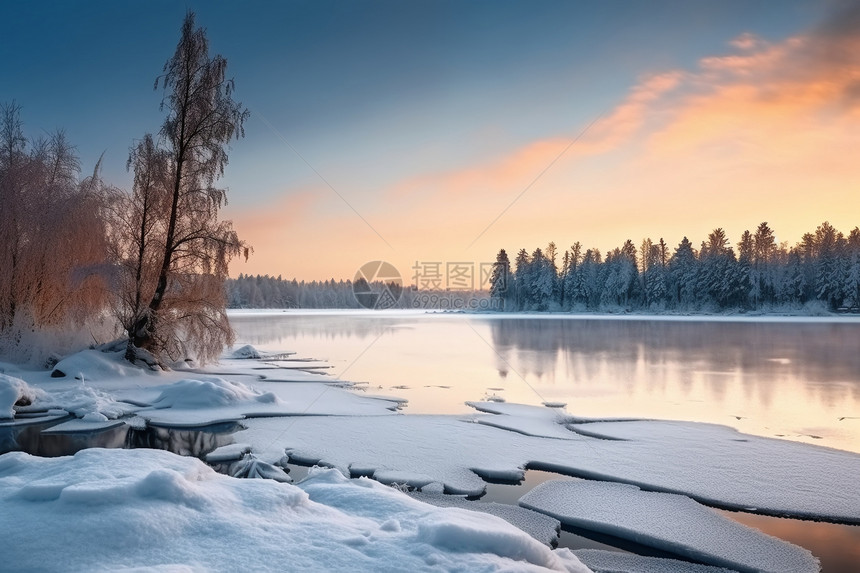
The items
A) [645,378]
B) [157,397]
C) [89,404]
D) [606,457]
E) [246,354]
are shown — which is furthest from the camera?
[246,354]

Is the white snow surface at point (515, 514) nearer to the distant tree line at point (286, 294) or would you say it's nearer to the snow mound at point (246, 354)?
the snow mound at point (246, 354)

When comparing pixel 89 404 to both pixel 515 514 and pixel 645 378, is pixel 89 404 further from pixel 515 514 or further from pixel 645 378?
pixel 645 378

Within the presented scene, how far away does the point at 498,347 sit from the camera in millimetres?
26625

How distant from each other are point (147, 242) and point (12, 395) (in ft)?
21.8

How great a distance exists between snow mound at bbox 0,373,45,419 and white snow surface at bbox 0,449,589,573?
7653 mm

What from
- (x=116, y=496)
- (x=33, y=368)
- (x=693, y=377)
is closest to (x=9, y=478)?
(x=116, y=496)

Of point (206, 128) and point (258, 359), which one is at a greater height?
point (206, 128)

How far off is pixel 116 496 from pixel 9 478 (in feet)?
4.92

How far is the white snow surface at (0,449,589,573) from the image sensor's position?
3236mm

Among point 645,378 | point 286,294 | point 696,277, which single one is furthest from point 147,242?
point 286,294

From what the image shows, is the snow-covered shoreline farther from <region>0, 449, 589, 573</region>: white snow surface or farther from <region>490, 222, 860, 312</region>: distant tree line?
<region>490, 222, 860, 312</region>: distant tree line

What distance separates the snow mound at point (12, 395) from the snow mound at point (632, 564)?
36.7ft

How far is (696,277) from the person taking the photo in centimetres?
6888

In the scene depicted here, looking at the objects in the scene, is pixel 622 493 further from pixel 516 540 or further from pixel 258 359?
pixel 258 359
